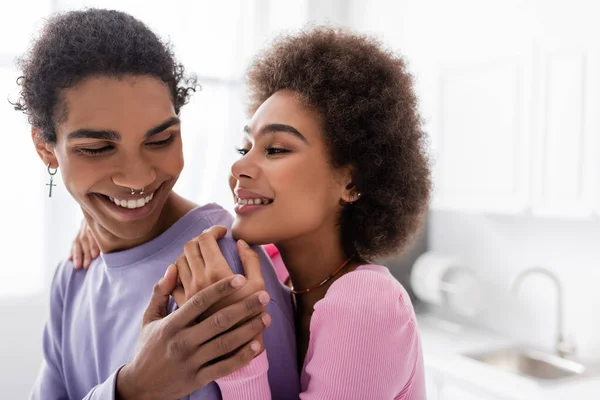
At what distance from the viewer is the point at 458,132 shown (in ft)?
9.64

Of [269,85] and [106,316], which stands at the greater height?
[269,85]

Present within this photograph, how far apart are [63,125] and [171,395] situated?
1.90 feet

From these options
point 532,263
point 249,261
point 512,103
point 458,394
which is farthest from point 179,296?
point 532,263

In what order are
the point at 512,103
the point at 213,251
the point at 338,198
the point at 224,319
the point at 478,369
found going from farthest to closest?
the point at 512,103 → the point at 478,369 → the point at 338,198 → the point at 213,251 → the point at 224,319

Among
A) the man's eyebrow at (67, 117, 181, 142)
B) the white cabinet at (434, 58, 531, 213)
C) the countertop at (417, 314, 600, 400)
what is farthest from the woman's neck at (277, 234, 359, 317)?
the white cabinet at (434, 58, 531, 213)

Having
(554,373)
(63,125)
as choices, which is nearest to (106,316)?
(63,125)

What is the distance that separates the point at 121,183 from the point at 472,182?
2087 millimetres

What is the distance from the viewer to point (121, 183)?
1126mm

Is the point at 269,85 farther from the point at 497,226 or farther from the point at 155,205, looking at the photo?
the point at 497,226

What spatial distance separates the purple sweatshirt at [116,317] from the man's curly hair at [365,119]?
25cm

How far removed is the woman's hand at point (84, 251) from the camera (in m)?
1.41

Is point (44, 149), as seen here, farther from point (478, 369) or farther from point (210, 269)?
point (478, 369)

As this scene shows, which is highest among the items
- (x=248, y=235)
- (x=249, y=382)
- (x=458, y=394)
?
(x=248, y=235)

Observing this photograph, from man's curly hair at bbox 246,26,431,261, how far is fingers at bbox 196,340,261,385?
1.46ft
